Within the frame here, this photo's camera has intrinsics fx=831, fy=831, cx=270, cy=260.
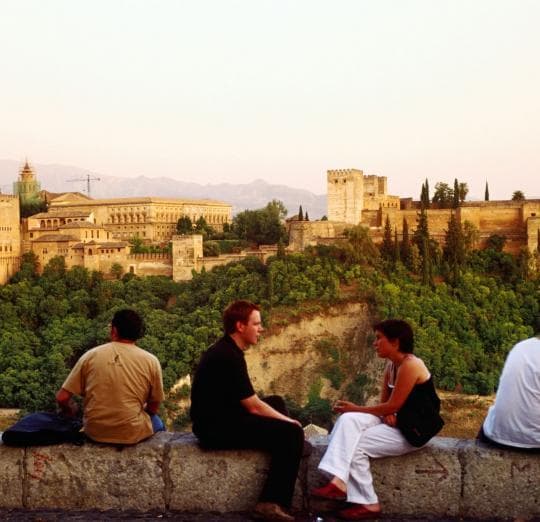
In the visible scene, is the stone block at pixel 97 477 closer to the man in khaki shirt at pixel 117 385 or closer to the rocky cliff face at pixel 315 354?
the man in khaki shirt at pixel 117 385

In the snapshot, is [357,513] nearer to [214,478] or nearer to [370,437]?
[370,437]

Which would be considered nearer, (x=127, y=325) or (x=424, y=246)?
(x=127, y=325)

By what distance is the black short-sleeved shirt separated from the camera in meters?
6.02

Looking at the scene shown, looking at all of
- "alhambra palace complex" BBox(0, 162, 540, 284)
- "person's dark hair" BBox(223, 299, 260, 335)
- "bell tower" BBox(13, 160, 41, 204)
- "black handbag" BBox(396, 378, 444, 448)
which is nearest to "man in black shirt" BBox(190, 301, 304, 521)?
"person's dark hair" BBox(223, 299, 260, 335)

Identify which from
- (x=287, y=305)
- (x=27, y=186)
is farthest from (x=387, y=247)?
(x=27, y=186)

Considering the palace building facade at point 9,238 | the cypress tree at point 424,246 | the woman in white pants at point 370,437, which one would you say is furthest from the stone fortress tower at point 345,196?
the woman in white pants at point 370,437

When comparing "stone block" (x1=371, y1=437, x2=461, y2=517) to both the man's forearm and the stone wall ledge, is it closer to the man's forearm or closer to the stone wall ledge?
the stone wall ledge

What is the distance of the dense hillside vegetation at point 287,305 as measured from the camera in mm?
34375

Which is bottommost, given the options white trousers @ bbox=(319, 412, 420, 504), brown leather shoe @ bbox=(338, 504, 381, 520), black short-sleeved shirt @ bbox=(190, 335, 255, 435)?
brown leather shoe @ bbox=(338, 504, 381, 520)

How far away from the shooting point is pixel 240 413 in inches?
238

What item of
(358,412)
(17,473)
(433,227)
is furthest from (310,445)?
(433,227)

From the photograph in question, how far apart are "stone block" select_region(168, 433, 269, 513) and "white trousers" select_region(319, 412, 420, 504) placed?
0.54 meters

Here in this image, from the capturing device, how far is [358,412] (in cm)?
617

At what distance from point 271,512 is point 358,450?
2.49ft
